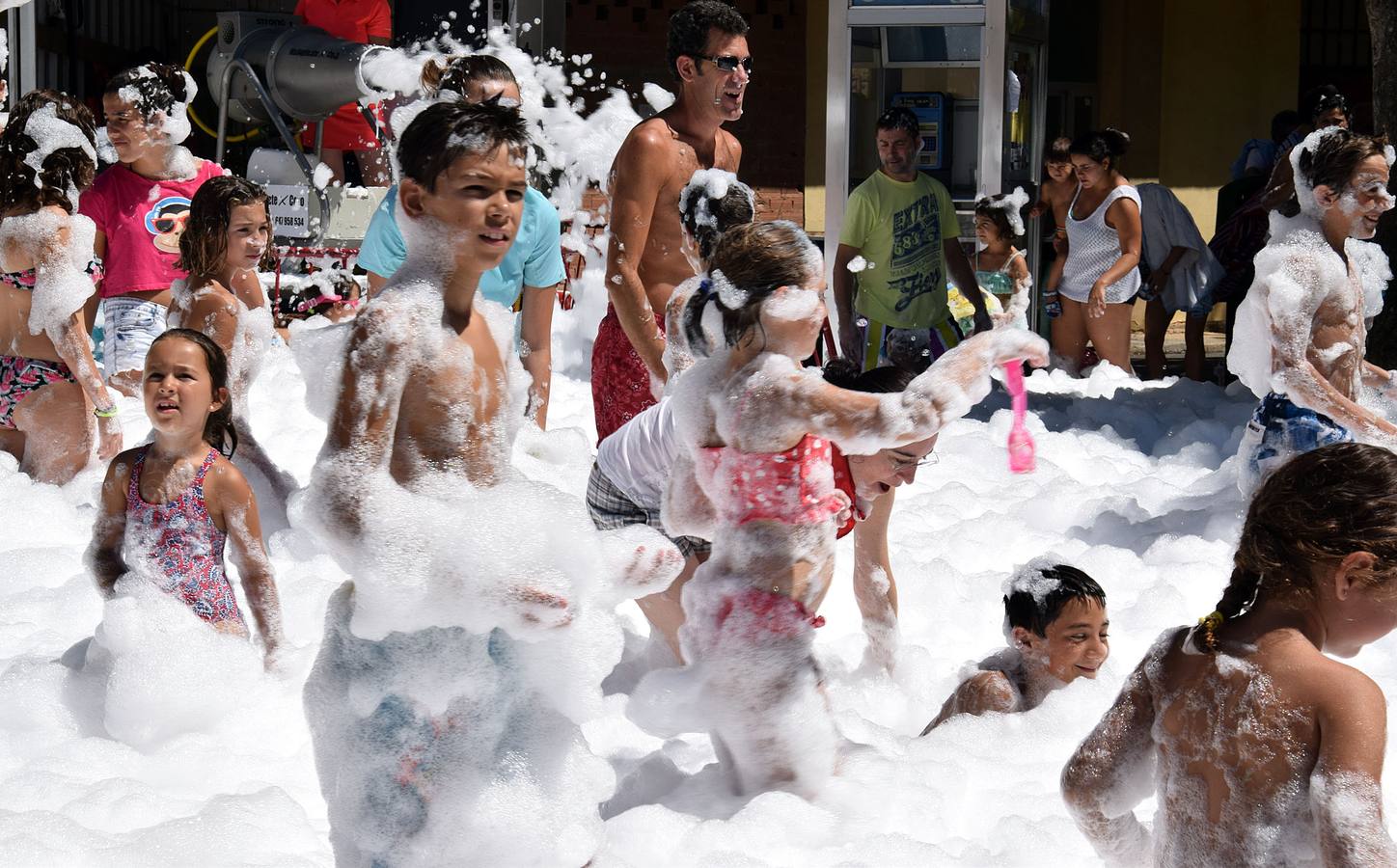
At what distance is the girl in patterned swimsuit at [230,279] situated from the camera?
4.89 metres

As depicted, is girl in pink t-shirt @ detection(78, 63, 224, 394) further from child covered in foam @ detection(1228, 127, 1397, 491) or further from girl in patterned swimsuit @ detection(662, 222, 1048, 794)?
child covered in foam @ detection(1228, 127, 1397, 491)

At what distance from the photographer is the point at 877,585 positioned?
13.6ft

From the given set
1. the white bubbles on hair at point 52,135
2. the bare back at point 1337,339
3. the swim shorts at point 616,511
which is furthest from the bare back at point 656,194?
the white bubbles on hair at point 52,135

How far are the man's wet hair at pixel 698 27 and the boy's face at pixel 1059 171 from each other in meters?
5.06

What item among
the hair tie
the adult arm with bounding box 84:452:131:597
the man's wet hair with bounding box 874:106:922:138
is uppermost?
the man's wet hair with bounding box 874:106:922:138

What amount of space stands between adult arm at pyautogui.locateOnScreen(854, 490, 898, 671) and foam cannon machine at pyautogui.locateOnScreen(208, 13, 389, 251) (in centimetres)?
511

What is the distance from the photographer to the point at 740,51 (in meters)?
4.48

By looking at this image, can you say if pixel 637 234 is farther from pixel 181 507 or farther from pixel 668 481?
pixel 181 507

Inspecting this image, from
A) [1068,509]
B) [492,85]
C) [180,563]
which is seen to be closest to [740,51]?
[492,85]

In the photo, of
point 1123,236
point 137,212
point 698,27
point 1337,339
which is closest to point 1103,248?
point 1123,236

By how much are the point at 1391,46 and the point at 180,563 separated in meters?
6.33

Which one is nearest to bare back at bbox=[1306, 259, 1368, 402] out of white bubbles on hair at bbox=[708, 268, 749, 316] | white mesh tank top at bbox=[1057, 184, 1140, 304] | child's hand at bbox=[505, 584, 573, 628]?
white bubbles on hair at bbox=[708, 268, 749, 316]

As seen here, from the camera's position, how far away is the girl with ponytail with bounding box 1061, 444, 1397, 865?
6.79 ft

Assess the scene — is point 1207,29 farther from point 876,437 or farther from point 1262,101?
point 876,437
